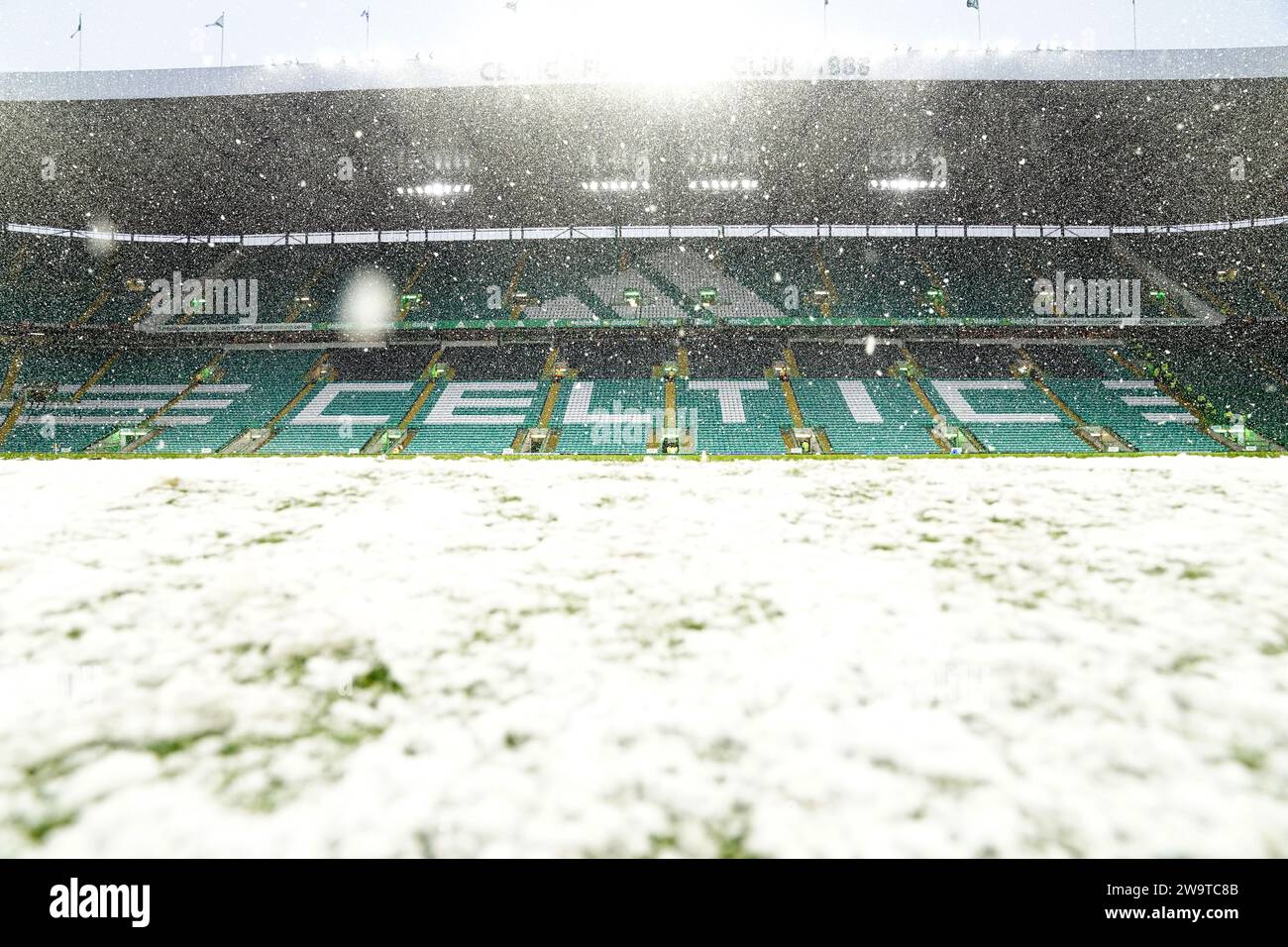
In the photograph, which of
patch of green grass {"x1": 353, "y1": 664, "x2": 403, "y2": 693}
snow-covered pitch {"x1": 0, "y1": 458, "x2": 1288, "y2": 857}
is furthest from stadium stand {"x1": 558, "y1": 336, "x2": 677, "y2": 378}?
patch of green grass {"x1": 353, "y1": 664, "x2": 403, "y2": 693}

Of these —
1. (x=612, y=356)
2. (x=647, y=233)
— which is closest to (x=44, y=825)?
(x=612, y=356)

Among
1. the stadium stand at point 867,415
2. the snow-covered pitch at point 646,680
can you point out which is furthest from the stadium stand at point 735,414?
the snow-covered pitch at point 646,680

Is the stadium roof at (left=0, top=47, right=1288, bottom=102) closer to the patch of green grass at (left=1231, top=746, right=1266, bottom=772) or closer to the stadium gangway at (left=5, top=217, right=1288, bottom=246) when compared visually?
the stadium gangway at (left=5, top=217, right=1288, bottom=246)

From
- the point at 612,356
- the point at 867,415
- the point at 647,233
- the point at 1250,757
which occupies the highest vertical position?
the point at 647,233

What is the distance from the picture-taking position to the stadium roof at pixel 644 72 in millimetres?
12875

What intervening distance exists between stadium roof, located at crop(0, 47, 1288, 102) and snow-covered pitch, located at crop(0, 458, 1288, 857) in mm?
15204

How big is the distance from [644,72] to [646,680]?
15.8m

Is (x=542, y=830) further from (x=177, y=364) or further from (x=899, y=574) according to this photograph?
(x=177, y=364)

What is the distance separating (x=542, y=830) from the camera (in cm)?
44

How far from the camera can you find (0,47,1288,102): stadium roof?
12875mm

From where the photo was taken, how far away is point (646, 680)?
63 centimetres

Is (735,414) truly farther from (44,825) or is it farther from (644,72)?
(44,825)

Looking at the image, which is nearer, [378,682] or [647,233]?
[378,682]
